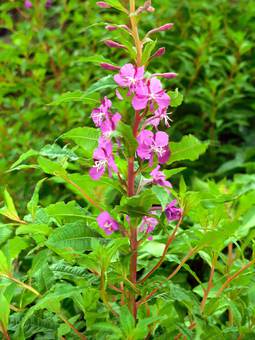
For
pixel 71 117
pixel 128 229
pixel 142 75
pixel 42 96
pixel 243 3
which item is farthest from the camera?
pixel 243 3

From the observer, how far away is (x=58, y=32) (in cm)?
318

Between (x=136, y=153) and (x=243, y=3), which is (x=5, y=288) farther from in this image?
(x=243, y=3)

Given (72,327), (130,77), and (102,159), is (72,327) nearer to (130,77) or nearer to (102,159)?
(102,159)

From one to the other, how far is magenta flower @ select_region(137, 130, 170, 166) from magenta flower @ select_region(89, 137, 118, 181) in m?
0.05

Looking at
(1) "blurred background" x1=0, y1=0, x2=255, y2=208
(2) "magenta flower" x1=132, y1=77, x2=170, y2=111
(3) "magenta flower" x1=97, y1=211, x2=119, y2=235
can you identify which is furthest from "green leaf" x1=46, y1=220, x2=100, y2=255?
(1) "blurred background" x1=0, y1=0, x2=255, y2=208

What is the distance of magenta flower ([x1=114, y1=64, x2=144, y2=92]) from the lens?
3.37 ft

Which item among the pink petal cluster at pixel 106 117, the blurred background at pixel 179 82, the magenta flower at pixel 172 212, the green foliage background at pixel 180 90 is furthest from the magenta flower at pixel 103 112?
the blurred background at pixel 179 82

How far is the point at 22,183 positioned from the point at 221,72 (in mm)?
1163

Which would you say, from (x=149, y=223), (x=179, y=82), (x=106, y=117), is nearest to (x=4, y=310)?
(x=149, y=223)

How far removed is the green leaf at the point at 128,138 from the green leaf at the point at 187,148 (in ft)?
0.29

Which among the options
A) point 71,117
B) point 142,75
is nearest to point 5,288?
point 142,75

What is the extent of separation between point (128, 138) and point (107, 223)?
0.55 feet

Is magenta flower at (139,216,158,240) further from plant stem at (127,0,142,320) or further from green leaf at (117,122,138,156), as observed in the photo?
green leaf at (117,122,138,156)

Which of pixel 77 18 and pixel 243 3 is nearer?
pixel 77 18
